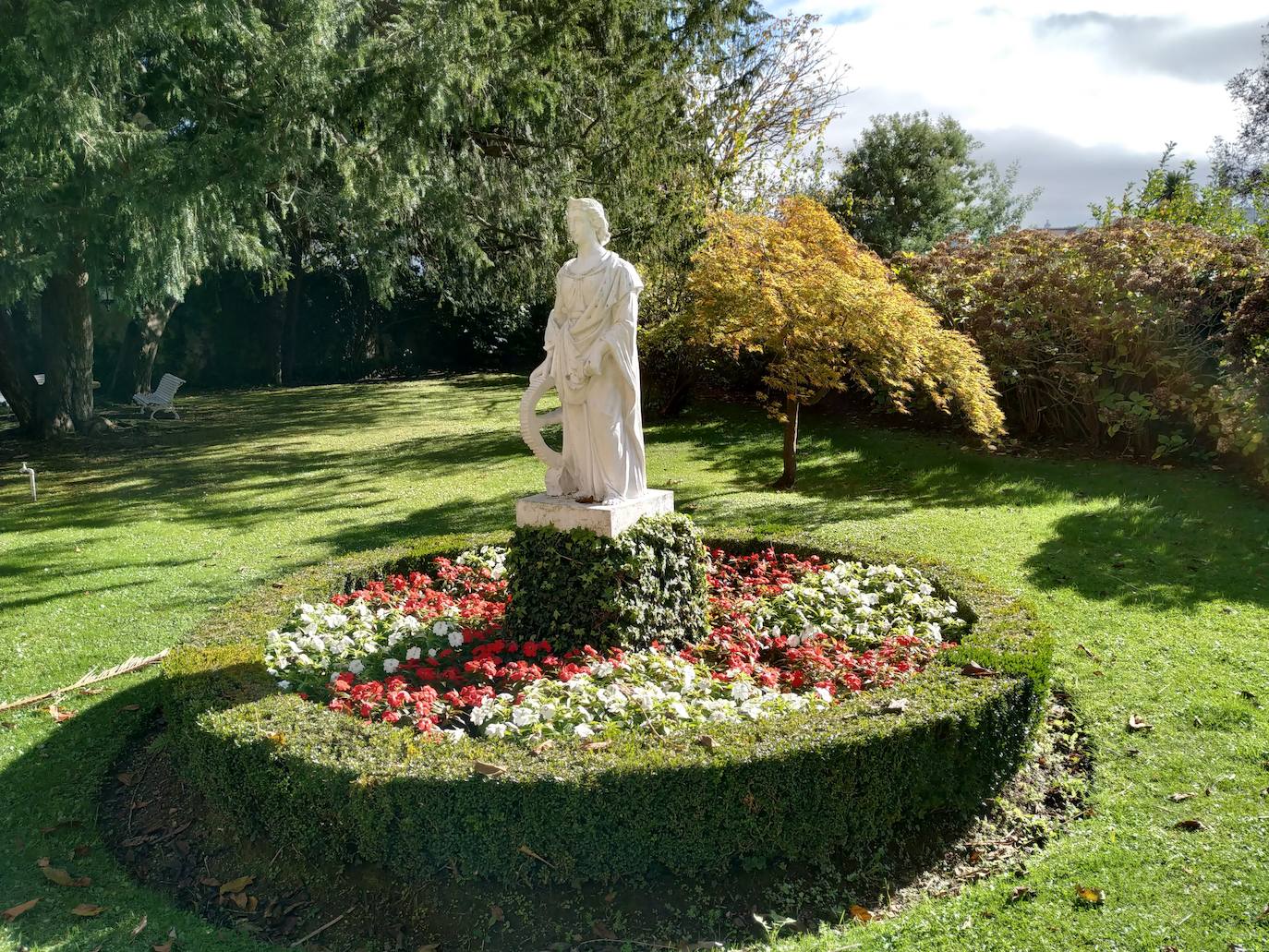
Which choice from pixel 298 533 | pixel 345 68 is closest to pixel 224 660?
pixel 298 533

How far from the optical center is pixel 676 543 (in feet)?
19.5

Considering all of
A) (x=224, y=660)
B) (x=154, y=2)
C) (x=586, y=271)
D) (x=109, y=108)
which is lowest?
(x=224, y=660)

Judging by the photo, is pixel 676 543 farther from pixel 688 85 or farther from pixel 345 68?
pixel 688 85

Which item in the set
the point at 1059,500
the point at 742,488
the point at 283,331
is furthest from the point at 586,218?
the point at 283,331

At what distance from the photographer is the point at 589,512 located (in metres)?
5.71

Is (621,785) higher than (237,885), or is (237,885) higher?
(621,785)

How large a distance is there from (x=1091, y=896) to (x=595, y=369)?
12.1ft

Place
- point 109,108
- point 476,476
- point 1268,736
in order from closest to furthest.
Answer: point 1268,736, point 109,108, point 476,476

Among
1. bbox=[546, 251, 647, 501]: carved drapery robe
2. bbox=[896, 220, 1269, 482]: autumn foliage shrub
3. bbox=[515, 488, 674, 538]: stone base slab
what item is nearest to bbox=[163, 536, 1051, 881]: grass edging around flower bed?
bbox=[515, 488, 674, 538]: stone base slab

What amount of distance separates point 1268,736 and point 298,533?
912cm

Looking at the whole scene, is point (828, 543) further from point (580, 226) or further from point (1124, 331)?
point (1124, 331)

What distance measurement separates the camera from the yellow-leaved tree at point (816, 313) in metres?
10.5

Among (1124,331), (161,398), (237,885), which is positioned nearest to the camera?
(237,885)

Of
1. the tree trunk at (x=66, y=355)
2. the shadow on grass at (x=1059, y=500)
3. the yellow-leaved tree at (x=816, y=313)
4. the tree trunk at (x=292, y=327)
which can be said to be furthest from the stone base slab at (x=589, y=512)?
the tree trunk at (x=292, y=327)
